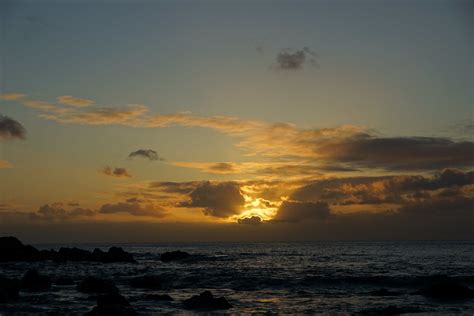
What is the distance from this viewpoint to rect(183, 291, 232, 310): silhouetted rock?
31578 mm

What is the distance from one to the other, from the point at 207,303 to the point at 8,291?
1436cm

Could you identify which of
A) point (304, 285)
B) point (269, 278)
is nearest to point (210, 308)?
point (304, 285)

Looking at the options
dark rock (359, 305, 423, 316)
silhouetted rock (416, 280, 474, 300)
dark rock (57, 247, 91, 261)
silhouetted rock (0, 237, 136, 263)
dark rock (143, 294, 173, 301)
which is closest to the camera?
dark rock (359, 305, 423, 316)

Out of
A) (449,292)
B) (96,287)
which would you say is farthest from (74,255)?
(449,292)

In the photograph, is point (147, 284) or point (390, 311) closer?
point (390, 311)

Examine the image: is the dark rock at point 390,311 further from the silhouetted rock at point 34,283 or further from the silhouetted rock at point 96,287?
the silhouetted rock at point 34,283

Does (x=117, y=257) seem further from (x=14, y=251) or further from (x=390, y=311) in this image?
(x=390, y=311)

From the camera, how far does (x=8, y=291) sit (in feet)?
112

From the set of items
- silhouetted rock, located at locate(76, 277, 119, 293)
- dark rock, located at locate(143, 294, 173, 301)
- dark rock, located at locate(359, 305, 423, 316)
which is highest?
silhouetted rock, located at locate(76, 277, 119, 293)

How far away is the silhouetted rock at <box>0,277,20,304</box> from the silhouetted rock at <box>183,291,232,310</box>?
12.3 meters

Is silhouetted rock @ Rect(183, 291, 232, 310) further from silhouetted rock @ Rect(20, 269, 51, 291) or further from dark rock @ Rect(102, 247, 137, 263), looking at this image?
dark rock @ Rect(102, 247, 137, 263)

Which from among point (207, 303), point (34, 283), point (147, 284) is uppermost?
point (34, 283)

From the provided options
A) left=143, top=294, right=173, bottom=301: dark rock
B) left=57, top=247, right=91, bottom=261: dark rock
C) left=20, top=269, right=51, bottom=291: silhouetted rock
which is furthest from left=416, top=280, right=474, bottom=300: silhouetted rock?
left=57, top=247, right=91, bottom=261: dark rock

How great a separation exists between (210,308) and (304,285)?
1704cm
